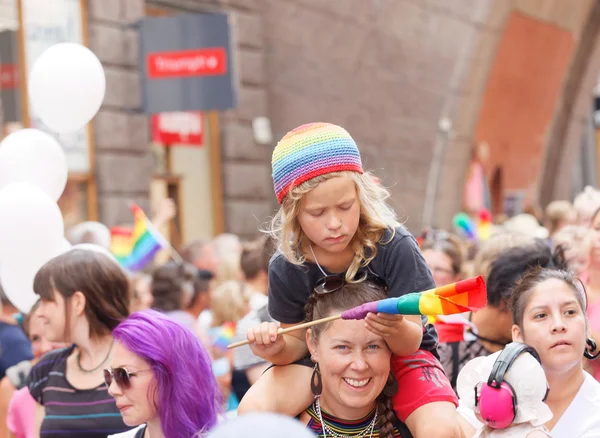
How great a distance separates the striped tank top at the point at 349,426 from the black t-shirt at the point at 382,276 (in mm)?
294

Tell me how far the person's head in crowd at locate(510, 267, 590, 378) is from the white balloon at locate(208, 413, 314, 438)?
6.62 ft

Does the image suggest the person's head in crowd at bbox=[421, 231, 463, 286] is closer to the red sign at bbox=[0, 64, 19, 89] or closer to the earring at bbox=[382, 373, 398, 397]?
the earring at bbox=[382, 373, 398, 397]

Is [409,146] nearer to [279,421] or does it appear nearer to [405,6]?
[405,6]

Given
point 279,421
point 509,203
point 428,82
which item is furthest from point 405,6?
point 279,421

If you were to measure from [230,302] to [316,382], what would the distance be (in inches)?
150

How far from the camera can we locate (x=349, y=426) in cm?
320

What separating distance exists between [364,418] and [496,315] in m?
1.40

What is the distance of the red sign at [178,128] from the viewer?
42.8 ft

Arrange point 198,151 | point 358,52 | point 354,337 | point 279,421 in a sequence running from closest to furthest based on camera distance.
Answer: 1. point 279,421
2. point 354,337
3. point 198,151
4. point 358,52

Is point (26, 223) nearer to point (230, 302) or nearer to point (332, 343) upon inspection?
point (332, 343)

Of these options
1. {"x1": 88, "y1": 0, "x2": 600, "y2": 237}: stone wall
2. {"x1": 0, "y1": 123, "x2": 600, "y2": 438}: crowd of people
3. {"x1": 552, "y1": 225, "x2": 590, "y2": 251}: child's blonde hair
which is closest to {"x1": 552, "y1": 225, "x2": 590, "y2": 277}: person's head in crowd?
{"x1": 552, "y1": 225, "x2": 590, "y2": 251}: child's blonde hair

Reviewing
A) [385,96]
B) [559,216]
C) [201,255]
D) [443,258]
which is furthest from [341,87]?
[443,258]

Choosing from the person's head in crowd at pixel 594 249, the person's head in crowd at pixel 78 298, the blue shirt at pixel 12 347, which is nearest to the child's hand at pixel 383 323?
the person's head in crowd at pixel 78 298

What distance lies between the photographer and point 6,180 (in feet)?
17.4
